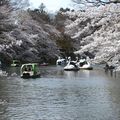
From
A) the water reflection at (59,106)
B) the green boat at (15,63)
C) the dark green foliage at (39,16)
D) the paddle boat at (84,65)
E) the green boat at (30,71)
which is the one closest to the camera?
the water reflection at (59,106)

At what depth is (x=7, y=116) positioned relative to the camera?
15648 millimetres

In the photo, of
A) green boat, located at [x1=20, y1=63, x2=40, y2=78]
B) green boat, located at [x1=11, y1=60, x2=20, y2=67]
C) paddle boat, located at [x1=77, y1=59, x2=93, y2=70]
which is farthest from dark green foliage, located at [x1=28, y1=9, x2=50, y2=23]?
green boat, located at [x1=20, y1=63, x2=40, y2=78]

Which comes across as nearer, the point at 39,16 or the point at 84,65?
the point at 84,65

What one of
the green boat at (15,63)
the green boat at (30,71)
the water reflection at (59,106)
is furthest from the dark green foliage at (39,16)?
the water reflection at (59,106)

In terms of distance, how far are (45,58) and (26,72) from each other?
2777 cm

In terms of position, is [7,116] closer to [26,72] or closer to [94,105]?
[94,105]

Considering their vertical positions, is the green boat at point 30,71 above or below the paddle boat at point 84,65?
below

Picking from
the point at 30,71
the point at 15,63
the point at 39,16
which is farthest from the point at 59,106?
the point at 39,16

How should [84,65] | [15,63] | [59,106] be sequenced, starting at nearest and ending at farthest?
[59,106] → [15,63] → [84,65]

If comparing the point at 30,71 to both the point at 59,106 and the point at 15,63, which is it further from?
the point at 59,106

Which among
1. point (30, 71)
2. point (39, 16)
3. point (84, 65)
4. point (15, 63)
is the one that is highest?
point (39, 16)

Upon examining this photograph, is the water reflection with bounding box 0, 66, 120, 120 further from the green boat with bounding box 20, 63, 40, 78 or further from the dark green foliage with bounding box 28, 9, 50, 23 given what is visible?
Answer: the dark green foliage with bounding box 28, 9, 50, 23

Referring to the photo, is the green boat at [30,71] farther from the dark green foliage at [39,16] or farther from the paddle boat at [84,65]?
the dark green foliage at [39,16]

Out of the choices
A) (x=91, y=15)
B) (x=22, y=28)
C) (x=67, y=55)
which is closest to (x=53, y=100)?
(x=91, y=15)
